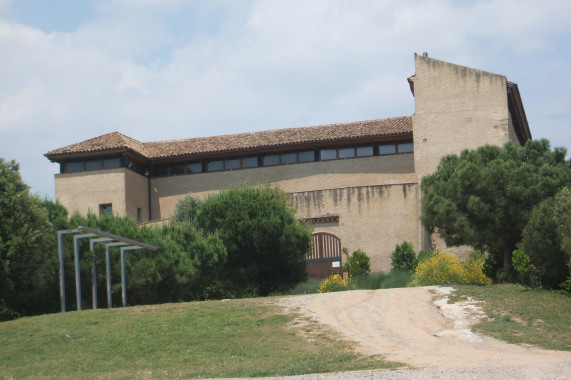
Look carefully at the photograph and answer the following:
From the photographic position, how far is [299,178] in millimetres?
43250

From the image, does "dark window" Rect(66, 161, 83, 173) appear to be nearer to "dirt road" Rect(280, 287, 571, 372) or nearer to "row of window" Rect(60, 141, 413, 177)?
"row of window" Rect(60, 141, 413, 177)

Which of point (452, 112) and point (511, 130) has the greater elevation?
point (452, 112)

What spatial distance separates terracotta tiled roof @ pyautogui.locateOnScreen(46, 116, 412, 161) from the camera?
4253cm

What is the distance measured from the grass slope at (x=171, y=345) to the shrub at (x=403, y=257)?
13965mm

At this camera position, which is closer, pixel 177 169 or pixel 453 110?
pixel 453 110

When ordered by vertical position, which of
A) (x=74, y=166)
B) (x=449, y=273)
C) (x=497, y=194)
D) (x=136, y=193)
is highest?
(x=74, y=166)

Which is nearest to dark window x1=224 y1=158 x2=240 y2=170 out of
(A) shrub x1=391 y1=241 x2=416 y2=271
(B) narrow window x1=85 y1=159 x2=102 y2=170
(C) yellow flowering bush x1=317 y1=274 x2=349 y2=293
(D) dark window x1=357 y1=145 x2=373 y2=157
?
(D) dark window x1=357 y1=145 x2=373 y2=157

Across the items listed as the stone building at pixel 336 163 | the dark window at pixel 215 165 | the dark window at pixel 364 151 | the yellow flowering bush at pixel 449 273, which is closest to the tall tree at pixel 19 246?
the stone building at pixel 336 163

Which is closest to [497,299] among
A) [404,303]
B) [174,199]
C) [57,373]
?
[404,303]

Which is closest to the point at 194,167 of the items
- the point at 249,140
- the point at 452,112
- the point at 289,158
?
the point at 249,140

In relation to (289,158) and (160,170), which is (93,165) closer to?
(160,170)

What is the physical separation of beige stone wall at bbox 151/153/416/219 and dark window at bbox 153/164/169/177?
15.6 inches

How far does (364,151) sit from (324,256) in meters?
6.57

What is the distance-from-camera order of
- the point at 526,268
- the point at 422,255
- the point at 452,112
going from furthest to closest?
the point at 452,112
the point at 422,255
the point at 526,268
